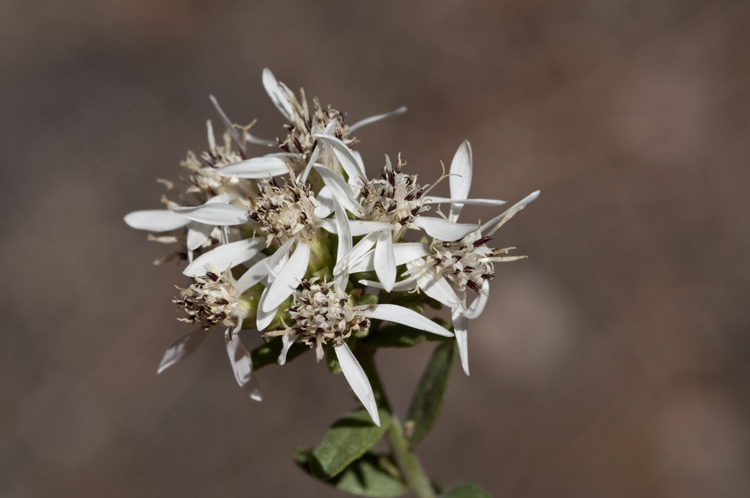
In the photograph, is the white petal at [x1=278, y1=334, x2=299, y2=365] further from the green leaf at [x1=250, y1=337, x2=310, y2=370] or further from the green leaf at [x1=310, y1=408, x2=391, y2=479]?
the green leaf at [x1=310, y1=408, x2=391, y2=479]

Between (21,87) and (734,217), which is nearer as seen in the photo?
(734,217)

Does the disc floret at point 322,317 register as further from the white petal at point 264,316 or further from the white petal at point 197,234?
the white petal at point 197,234

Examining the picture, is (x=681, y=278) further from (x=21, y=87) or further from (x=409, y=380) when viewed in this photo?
(x=21, y=87)

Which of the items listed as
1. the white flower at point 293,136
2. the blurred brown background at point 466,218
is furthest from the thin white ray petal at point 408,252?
the blurred brown background at point 466,218

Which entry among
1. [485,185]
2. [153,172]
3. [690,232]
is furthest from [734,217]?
[153,172]

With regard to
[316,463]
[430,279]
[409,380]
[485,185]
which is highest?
[430,279]

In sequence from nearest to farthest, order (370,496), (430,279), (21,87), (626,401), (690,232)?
(430,279) < (370,496) < (626,401) < (690,232) < (21,87)

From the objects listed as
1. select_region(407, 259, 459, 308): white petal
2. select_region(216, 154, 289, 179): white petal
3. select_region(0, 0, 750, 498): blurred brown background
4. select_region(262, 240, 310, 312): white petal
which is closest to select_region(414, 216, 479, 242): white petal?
select_region(407, 259, 459, 308): white petal

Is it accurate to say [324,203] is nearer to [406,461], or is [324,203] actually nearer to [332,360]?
[332,360]
